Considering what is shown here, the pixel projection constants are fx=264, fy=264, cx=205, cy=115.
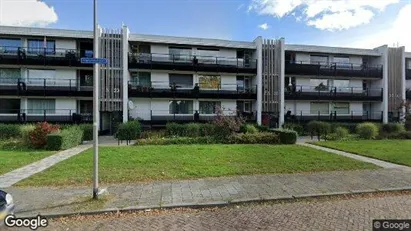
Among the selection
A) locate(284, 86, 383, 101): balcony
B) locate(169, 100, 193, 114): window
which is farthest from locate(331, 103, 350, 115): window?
locate(169, 100, 193, 114): window

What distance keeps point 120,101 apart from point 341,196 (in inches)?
858

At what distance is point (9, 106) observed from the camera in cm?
2488

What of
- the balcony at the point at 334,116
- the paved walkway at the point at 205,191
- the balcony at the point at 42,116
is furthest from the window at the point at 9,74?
the balcony at the point at 334,116

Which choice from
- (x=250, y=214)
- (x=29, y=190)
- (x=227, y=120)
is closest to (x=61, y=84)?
(x=227, y=120)

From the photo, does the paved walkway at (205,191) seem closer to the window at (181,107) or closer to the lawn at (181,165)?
the lawn at (181,165)

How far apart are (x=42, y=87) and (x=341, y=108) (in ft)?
106

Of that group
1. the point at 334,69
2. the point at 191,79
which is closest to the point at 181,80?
the point at 191,79

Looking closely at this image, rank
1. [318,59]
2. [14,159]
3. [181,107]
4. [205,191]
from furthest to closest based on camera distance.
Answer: [318,59]
[181,107]
[14,159]
[205,191]

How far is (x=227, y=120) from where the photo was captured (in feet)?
61.0

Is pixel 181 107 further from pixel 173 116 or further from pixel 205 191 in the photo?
pixel 205 191

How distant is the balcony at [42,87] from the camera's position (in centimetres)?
2406

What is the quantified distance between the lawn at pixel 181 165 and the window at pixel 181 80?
1449cm

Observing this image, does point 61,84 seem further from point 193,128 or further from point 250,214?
point 250,214

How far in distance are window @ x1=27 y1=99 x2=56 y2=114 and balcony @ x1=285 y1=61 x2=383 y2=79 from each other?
79.9 ft
